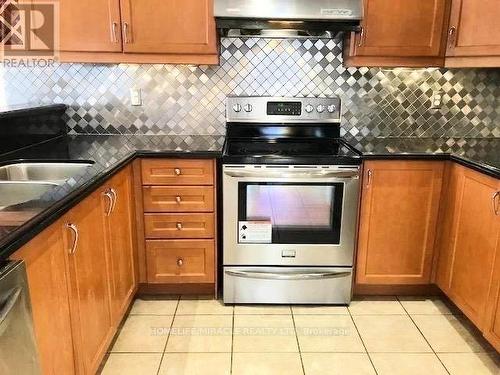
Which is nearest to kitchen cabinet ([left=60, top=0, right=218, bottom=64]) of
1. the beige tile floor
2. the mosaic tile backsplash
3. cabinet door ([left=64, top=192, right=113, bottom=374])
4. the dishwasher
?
the mosaic tile backsplash

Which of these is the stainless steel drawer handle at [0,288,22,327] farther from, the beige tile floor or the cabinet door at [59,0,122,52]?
the cabinet door at [59,0,122,52]

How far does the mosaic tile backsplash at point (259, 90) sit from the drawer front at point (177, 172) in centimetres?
55

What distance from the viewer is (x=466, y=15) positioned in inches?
92.2

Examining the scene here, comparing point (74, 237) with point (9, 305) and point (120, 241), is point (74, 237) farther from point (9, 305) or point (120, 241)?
point (120, 241)

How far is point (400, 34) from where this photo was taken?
7.92 feet

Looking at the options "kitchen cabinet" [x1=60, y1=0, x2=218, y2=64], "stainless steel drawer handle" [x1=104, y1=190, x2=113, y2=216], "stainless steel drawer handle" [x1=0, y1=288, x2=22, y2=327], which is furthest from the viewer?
"kitchen cabinet" [x1=60, y1=0, x2=218, y2=64]

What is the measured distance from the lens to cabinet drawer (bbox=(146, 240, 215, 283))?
2.40 meters

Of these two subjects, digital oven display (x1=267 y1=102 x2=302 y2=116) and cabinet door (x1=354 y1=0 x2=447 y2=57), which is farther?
digital oven display (x1=267 y1=102 x2=302 y2=116)

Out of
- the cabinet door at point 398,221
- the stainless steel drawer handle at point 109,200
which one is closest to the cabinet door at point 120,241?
the stainless steel drawer handle at point 109,200

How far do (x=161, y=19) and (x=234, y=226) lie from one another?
123 cm

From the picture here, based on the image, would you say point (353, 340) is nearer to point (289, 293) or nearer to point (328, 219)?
point (289, 293)

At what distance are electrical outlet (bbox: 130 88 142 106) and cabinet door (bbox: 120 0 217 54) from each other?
1.19ft

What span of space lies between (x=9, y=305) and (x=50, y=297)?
0.30m

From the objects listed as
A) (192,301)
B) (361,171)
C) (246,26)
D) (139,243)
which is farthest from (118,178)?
(361,171)
